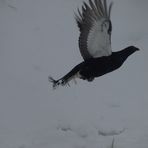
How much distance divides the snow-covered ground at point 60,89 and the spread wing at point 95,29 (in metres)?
0.65

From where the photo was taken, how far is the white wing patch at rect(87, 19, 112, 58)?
3.39 metres

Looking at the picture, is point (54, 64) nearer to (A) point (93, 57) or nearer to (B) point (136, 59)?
(B) point (136, 59)

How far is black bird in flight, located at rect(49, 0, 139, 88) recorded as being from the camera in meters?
3.37

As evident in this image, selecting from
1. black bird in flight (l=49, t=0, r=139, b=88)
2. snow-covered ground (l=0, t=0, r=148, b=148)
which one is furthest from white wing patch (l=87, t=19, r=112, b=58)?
snow-covered ground (l=0, t=0, r=148, b=148)

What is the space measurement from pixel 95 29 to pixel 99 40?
0.05 meters

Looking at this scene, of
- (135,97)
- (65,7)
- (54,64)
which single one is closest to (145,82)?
(135,97)

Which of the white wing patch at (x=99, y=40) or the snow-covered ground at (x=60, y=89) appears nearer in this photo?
the white wing patch at (x=99, y=40)

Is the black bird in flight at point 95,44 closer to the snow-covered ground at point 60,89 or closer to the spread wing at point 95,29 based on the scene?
the spread wing at point 95,29

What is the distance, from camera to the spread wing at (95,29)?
11.0 feet

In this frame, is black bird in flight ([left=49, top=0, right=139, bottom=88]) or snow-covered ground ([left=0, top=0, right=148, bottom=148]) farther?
snow-covered ground ([left=0, top=0, right=148, bottom=148])

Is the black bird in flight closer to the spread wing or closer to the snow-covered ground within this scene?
the spread wing

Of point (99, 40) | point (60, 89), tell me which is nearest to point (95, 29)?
point (99, 40)

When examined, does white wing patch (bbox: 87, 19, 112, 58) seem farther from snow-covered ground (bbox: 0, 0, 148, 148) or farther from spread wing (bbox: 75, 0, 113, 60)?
snow-covered ground (bbox: 0, 0, 148, 148)

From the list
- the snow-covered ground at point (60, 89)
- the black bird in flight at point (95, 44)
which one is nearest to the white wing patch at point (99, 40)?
the black bird in flight at point (95, 44)
